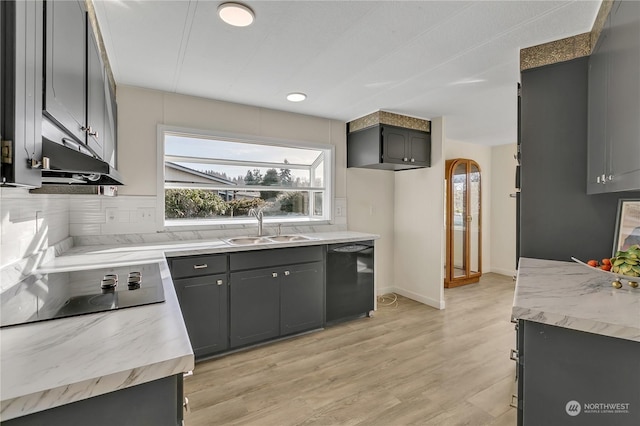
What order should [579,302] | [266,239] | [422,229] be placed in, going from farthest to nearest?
1. [422,229]
2. [266,239]
3. [579,302]

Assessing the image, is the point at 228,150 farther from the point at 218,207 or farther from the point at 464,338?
the point at 464,338

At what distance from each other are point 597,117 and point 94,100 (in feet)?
8.72

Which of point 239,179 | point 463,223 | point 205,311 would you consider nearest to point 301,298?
point 205,311

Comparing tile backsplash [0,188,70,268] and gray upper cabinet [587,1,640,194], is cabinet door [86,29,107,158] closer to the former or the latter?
tile backsplash [0,188,70,268]

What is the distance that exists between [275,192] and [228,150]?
70 centimetres

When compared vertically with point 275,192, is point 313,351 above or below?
below

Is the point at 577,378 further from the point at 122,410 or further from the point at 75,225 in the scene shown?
the point at 75,225

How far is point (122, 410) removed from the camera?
29.5 inches

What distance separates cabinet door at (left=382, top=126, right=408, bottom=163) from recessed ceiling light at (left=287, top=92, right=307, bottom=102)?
1.00 metres

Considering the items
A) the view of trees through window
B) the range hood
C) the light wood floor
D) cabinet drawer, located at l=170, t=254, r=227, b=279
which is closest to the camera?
the range hood

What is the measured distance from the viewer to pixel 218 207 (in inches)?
129

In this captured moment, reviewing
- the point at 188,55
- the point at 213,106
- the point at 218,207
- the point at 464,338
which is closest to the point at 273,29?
the point at 188,55

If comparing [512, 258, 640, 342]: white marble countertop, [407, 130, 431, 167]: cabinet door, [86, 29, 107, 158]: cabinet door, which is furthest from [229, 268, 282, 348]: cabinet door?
[407, 130, 431, 167]: cabinet door

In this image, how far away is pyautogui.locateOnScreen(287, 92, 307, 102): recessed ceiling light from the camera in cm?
294
